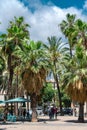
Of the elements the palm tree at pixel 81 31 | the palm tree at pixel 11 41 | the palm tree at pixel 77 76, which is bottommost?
the palm tree at pixel 77 76

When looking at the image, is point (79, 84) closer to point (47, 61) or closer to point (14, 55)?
point (47, 61)

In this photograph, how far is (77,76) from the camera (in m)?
37.7

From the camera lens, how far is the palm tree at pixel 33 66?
3922 centimetres

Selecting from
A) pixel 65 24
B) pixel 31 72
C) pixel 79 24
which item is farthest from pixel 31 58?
pixel 65 24

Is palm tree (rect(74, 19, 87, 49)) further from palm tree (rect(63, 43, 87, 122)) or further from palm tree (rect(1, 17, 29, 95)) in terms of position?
palm tree (rect(63, 43, 87, 122))

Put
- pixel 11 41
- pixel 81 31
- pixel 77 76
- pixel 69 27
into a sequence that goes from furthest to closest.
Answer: pixel 69 27 < pixel 81 31 < pixel 11 41 < pixel 77 76

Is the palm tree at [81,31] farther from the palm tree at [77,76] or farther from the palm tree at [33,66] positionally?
the palm tree at [77,76]

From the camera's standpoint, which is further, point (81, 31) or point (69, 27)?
point (69, 27)

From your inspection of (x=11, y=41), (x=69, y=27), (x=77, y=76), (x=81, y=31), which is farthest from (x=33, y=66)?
(x=69, y=27)

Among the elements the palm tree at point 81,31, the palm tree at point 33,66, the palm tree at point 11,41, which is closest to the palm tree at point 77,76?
the palm tree at point 33,66

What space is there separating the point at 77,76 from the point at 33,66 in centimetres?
478

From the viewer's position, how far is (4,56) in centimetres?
4475

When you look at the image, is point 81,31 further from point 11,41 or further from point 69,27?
point 11,41

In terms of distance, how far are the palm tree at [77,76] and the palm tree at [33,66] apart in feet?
8.94
